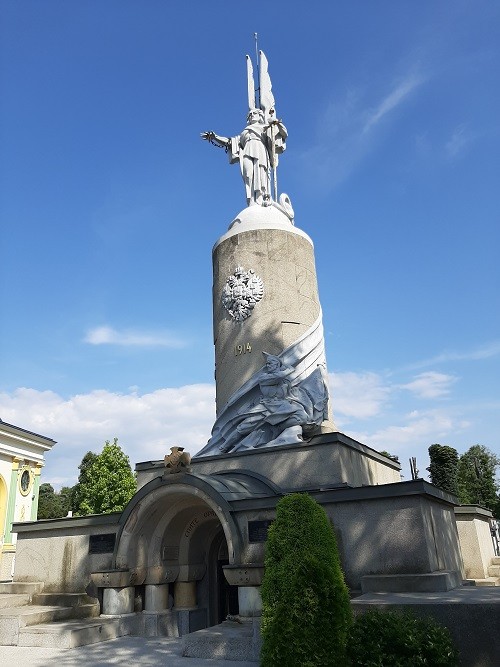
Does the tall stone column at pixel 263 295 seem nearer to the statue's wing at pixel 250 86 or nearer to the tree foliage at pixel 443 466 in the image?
the statue's wing at pixel 250 86

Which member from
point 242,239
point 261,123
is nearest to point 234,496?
point 242,239

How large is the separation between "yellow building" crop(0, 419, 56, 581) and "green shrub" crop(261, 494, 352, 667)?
1166 inches

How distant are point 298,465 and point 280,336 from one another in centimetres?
403

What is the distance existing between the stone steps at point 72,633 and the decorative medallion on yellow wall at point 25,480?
86.5 ft

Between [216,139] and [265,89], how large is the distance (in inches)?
108

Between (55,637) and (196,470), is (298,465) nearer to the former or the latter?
(196,470)

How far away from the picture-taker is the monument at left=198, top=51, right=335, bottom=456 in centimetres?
1528

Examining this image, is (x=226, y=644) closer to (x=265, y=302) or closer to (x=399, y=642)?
(x=399, y=642)

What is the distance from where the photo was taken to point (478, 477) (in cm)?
4659

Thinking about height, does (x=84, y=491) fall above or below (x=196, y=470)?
above

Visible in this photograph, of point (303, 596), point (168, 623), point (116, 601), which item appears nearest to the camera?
point (303, 596)

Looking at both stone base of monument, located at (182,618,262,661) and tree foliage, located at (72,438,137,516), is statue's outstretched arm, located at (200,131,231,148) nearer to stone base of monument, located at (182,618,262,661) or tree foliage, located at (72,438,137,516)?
stone base of monument, located at (182,618,262,661)

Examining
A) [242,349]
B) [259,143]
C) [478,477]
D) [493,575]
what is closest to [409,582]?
[493,575]

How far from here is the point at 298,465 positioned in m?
13.7
